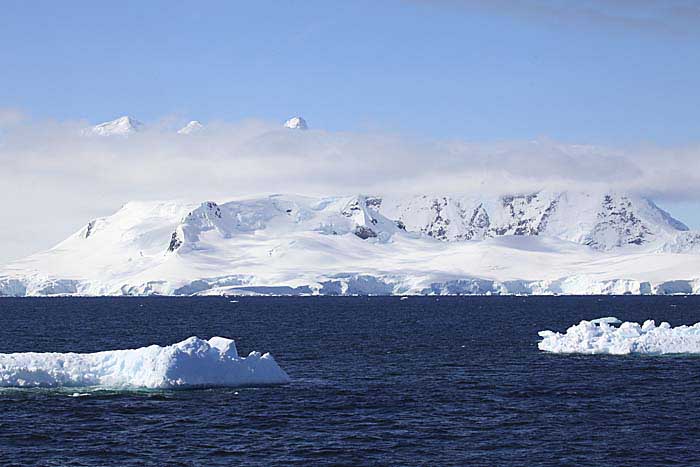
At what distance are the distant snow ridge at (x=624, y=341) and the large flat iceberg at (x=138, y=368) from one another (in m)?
33.5

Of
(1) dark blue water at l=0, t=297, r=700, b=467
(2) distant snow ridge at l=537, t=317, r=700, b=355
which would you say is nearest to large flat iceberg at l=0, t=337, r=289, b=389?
(1) dark blue water at l=0, t=297, r=700, b=467

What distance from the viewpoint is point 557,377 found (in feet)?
213

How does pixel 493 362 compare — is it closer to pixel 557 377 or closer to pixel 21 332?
pixel 557 377

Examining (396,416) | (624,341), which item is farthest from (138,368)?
(624,341)

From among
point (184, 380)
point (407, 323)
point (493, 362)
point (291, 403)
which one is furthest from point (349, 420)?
point (407, 323)

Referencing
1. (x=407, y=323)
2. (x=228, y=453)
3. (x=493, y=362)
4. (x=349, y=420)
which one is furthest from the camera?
(x=407, y=323)

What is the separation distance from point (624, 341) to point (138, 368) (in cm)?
4217

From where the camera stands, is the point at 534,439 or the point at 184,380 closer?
the point at 534,439

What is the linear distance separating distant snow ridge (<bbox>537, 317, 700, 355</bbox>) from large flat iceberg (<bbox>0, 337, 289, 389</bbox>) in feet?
110

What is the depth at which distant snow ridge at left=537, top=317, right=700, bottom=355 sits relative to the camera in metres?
80.8

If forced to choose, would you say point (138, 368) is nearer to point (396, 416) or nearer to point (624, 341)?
point (396, 416)

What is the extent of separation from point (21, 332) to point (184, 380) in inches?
2460

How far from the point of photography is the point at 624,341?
81.4m

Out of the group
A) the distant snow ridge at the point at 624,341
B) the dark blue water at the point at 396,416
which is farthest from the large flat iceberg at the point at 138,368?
the distant snow ridge at the point at 624,341
